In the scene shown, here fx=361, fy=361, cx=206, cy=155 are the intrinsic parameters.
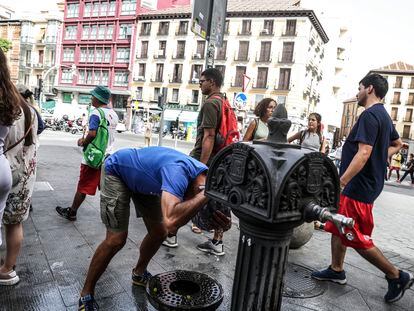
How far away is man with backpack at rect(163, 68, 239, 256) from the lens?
369 centimetres

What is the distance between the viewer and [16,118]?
7.87 ft

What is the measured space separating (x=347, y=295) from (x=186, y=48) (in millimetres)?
40989

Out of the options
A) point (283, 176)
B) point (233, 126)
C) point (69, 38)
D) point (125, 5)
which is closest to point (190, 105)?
point (125, 5)

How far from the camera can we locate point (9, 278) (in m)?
2.73

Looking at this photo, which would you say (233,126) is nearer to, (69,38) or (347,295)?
(347,295)

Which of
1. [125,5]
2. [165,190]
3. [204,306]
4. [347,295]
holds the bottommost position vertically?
[347,295]

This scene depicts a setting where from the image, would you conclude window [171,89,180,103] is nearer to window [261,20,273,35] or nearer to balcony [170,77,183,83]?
balcony [170,77,183,83]

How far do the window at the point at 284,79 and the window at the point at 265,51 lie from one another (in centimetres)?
223

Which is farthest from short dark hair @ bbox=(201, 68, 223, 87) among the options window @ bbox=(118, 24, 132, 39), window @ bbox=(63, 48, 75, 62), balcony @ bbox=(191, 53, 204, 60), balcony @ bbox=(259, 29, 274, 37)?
window @ bbox=(63, 48, 75, 62)

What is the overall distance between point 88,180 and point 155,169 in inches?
97.4

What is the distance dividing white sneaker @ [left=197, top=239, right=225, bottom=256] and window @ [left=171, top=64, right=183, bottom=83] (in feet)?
129

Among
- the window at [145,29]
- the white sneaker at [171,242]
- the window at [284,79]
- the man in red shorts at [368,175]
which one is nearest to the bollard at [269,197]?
the man in red shorts at [368,175]

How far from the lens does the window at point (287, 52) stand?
122 ft

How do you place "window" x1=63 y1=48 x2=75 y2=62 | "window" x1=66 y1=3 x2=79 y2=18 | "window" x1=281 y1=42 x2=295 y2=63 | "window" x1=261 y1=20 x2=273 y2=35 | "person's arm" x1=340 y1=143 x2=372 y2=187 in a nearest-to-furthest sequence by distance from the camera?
"person's arm" x1=340 y1=143 x2=372 y2=187 → "window" x1=281 y1=42 x2=295 y2=63 → "window" x1=261 y1=20 x2=273 y2=35 → "window" x1=63 y1=48 x2=75 y2=62 → "window" x1=66 y1=3 x2=79 y2=18
